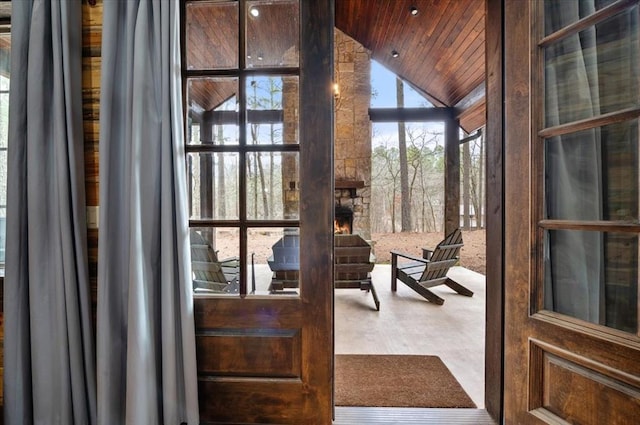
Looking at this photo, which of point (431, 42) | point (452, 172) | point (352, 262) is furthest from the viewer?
point (452, 172)

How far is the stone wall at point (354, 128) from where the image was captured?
558 cm

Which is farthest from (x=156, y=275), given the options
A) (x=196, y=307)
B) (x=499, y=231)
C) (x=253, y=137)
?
(x=499, y=231)

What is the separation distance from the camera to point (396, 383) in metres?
1.85

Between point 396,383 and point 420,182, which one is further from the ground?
point 420,182

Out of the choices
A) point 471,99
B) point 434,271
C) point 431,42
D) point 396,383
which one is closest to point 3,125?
point 396,383

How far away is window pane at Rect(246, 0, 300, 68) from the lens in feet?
4.33

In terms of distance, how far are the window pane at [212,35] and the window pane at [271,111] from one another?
16 cm

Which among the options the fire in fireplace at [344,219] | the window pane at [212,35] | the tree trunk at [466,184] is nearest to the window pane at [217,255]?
the window pane at [212,35]

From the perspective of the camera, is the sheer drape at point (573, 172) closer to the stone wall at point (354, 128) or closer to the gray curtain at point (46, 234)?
the gray curtain at point (46, 234)

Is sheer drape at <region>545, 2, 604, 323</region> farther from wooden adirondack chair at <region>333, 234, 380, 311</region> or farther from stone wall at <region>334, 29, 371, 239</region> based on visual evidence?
stone wall at <region>334, 29, 371, 239</region>

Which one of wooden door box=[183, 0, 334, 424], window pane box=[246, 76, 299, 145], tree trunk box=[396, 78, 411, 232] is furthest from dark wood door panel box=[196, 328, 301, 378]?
tree trunk box=[396, 78, 411, 232]

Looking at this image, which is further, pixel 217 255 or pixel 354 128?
pixel 354 128

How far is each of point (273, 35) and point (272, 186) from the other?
26.5 inches

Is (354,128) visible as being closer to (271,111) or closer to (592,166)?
Answer: (271,111)
